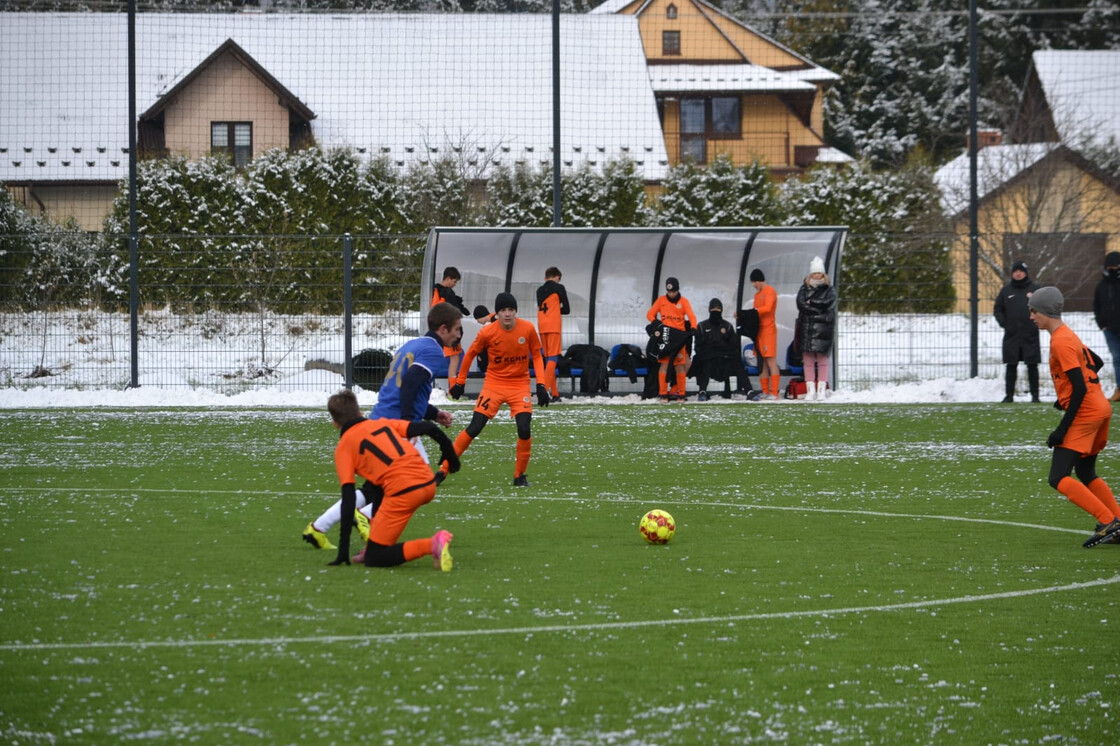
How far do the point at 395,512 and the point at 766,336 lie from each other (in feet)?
43.7

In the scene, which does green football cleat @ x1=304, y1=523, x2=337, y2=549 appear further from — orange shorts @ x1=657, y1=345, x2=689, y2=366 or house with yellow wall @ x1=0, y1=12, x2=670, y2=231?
house with yellow wall @ x1=0, y1=12, x2=670, y2=231

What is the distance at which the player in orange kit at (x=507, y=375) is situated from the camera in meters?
11.7

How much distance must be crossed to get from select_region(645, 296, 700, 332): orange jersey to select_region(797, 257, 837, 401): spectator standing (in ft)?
5.31

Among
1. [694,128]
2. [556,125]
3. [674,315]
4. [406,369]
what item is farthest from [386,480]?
[694,128]

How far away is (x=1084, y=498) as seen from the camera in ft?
28.8

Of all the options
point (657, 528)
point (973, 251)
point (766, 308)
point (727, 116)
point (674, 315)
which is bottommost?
point (657, 528)

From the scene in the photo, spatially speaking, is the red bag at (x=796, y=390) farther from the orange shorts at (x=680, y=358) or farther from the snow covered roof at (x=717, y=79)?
the snow covered roof at (x=717, y=79)

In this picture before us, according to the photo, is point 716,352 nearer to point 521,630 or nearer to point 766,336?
point 766,336

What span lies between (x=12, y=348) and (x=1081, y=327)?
17.7 metres

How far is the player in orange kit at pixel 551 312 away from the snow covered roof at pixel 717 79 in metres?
18.9

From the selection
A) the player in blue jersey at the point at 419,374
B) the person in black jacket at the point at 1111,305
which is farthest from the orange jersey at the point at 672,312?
the player in blue jersey at the point at 419,374

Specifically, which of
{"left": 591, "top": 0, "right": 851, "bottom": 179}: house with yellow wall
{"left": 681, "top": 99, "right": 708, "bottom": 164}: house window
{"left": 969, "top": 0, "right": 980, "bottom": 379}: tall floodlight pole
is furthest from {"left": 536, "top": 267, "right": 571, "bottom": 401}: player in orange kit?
{"left": 681, "top": 99, "right": 708, "bottom": 164}: house window

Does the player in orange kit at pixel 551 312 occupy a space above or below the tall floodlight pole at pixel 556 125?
below

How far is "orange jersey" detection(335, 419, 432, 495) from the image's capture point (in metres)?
7.84
